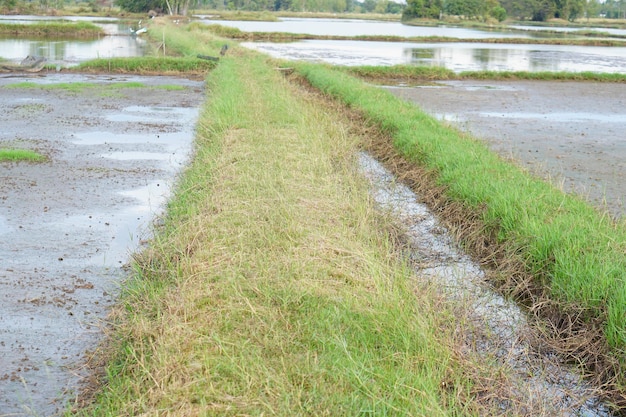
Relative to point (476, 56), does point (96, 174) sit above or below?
below

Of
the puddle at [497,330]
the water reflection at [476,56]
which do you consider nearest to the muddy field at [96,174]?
the puddle at [497,330]

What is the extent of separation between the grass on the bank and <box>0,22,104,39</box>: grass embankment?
28.6 m

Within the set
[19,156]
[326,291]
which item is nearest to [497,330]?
[326,291]

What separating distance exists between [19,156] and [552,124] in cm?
799

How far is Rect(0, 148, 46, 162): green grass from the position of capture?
325 inches

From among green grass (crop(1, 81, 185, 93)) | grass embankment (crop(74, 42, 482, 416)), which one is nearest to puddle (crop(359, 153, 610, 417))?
grass embankment (crop(74, 42, 482, 416))

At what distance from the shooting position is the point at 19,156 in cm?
833

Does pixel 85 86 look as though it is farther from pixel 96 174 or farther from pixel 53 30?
pixel 53 30

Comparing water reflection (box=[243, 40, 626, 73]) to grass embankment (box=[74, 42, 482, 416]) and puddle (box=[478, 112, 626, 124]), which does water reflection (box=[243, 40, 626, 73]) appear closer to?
puddle (box=[478, 112, 626, 124])

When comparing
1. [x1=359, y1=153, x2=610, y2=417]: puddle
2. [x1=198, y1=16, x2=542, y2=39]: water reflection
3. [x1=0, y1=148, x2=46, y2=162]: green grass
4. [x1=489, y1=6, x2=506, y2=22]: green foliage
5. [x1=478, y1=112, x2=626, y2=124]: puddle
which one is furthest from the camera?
[x1=489, y1=6, x2=506, y2=22]: green foliage

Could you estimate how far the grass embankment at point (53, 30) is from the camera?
1331 inches

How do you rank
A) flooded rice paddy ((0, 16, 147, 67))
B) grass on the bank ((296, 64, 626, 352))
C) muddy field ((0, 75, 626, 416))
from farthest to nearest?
flooded rice paddy ((0, 16, 147, 67))
grass on the bank ((296, 64, 626, 352))
muddy field ((0, 75, 626, 416))

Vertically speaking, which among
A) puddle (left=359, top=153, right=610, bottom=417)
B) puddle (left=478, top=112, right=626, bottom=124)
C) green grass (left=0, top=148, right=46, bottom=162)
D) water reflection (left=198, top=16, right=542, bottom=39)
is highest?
water reflection (left=198, top=16, right=542, bottom=39)

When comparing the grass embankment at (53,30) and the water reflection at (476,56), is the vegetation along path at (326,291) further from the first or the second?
the grass embankment at (53,30)
